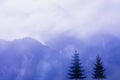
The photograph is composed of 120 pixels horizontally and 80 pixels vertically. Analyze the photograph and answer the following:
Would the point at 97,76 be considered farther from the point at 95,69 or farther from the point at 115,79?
the point at 115,79

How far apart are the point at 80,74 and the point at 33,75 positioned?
445 ft

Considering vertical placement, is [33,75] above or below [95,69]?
above

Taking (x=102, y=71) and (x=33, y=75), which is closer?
(x=102, y=71)

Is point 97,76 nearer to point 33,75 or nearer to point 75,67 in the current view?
point 75,67

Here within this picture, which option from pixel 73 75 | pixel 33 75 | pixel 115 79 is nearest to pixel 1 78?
pixel 33 75

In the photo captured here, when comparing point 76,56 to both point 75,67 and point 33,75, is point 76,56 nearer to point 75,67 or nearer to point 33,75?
point 75,67

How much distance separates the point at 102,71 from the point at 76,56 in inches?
223

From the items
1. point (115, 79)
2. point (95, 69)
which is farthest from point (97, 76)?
point (115, 79)

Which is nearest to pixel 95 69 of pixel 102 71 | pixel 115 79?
pixel 102 71

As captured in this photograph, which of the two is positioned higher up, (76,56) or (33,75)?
(33,75)

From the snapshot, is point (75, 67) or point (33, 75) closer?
point (75, 67)

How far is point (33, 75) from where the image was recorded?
197625mm

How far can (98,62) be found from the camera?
2584 inches

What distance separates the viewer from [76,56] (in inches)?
2530
